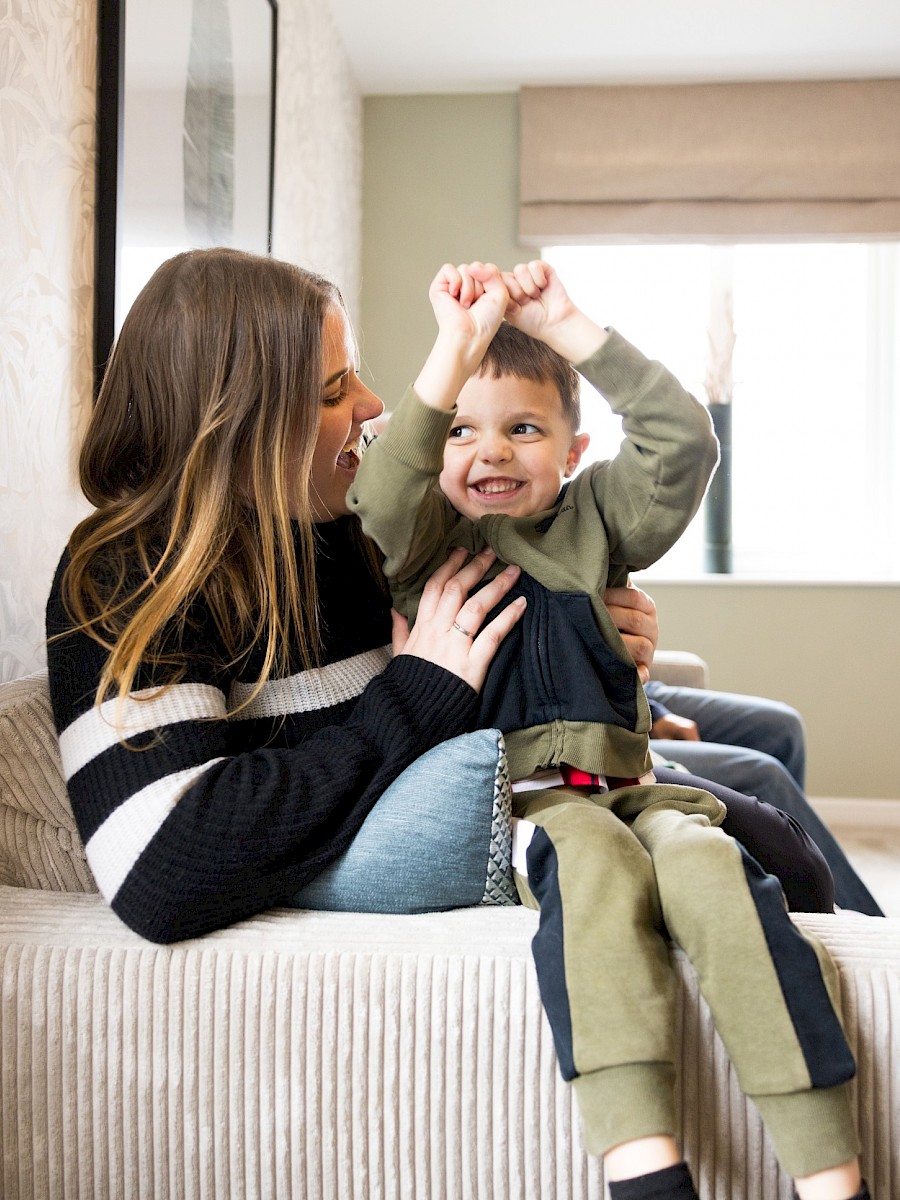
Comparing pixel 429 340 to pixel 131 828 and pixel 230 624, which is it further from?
pixel 131 828

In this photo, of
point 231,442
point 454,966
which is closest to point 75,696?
point 231,442

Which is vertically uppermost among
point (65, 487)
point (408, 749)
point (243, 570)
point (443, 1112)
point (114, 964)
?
point (65, 487)

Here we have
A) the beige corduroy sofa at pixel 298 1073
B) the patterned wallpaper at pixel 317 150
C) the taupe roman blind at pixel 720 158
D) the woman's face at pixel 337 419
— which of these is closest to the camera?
the beige corduroy sofa at pixel 298 1073

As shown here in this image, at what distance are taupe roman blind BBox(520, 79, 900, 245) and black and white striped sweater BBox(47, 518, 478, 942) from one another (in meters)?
3.04

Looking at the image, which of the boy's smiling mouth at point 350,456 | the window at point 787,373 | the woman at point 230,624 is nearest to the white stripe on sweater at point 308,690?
the woman at point 230,624

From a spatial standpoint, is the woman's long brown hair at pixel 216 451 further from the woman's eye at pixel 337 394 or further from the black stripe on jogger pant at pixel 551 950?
the black stripe on jogger pant at pixel 551 950

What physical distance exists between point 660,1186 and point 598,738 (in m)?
0.43

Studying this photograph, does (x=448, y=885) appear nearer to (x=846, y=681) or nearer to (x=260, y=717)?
(x=260, y=717)

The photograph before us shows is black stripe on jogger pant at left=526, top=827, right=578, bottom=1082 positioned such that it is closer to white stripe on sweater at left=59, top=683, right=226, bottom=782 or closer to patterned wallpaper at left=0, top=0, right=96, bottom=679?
white stripe on sweater at left=59, top=683, right=226, bottom=782

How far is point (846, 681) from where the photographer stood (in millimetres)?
3732

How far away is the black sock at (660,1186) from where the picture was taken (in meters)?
0.74

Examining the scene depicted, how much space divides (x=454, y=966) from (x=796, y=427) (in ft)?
11.5

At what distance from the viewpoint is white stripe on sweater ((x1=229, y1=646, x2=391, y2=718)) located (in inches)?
41.8

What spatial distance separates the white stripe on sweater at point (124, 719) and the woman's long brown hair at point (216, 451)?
7cm
